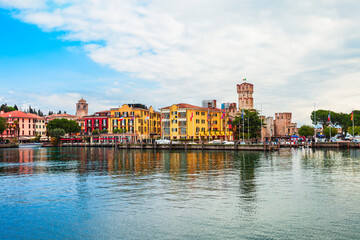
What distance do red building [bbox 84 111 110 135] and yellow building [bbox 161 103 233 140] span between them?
2769cm

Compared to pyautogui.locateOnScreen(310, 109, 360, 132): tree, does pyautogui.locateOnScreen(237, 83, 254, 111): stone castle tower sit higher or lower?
higher

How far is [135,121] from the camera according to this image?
5187 inches

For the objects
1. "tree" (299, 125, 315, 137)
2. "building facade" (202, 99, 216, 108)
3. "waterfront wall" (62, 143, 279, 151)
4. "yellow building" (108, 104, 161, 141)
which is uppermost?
"building facade" (202, 99, 216, 108)

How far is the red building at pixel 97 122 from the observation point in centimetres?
14000

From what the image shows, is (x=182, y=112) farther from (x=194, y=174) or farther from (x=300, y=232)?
(x=300, y=232)

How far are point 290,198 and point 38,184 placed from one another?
24.2m

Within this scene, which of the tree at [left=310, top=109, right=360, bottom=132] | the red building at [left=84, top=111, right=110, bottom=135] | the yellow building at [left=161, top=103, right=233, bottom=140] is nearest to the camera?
the yellow building at [left=161, top=103, right=233, bottom=140]

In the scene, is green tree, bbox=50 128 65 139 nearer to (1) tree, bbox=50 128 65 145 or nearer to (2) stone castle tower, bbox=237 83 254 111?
(1) tree, bbox=50 128 65 145

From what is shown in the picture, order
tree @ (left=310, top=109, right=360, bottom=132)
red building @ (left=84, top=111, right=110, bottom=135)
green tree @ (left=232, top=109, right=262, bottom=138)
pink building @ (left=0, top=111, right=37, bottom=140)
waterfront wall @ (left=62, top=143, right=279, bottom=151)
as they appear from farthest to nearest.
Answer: pink building @ (left=0, top=111, right=37, bottom=140)
tree @ (left=310, top=109, right=360, bottom=132)
red building @ (left=84, top=111, right=110, bottom=135)
green tree @ (left=232, top=109, right=262, bottom=138)
waterfront wall @ (left=62, top=143, right=279, bottom=151)

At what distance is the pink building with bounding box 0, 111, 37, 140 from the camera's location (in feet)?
532

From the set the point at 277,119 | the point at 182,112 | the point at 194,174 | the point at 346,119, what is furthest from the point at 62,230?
the point at 346,119

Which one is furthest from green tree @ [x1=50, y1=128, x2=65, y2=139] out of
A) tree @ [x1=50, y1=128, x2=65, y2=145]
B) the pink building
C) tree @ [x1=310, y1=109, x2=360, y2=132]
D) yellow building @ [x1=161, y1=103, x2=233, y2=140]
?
tree @ [x1=310, y1=109, x2=360, y2=132]

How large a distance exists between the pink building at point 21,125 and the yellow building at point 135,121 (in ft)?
175

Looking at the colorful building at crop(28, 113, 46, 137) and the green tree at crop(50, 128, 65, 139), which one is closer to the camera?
the green tree at crop(50, 128, 65, 139)
